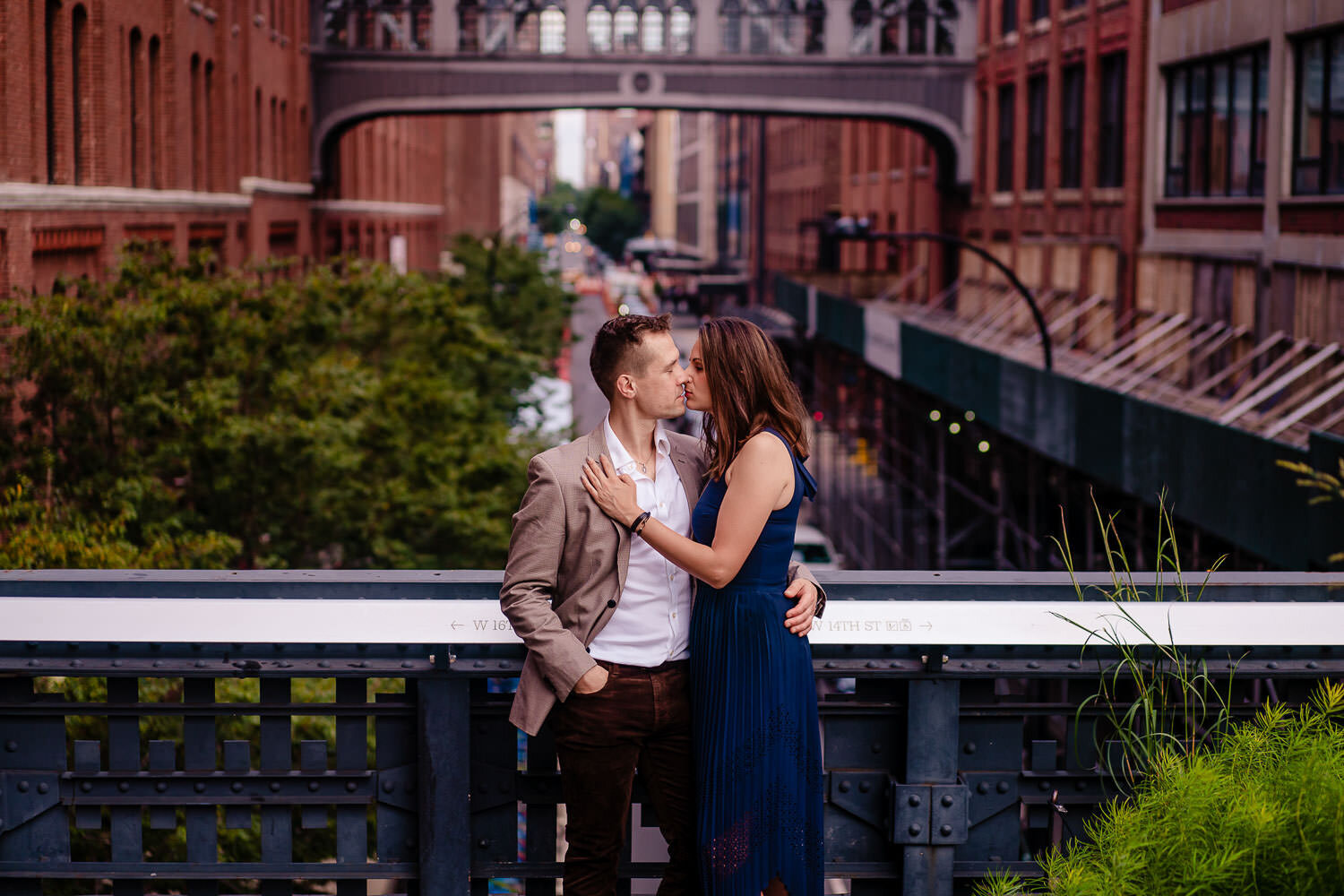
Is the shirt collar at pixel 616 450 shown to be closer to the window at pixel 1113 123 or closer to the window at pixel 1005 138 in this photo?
the window at pixel 1113 123

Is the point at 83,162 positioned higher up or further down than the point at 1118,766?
higher up

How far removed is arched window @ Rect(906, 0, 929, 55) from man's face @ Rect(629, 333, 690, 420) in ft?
141

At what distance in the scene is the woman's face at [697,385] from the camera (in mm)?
4312

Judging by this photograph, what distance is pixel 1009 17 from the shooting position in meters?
39.8

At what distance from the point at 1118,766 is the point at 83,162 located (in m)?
21.0

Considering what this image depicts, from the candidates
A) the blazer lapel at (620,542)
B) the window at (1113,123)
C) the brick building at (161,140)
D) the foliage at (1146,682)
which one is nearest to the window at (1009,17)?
the window at (1113,123)

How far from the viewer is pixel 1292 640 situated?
4359 mm

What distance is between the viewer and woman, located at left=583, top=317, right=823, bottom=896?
4.21 m

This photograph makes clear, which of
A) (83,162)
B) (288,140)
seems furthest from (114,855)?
(288,140)

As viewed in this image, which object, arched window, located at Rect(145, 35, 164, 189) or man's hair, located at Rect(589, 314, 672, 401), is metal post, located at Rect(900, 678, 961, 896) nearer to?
man's hair, located at Rect(589, 314, 672, 401)

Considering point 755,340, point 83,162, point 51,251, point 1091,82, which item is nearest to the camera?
point 755,340

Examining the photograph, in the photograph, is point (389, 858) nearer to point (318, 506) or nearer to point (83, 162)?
point (318, 506)

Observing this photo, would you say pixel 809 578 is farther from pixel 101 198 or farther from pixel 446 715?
pixel 101 198

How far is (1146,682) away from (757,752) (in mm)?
1205
